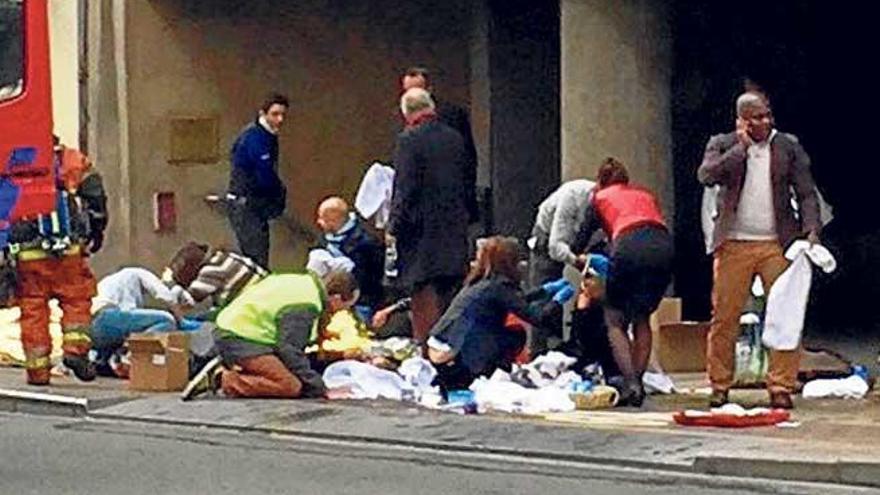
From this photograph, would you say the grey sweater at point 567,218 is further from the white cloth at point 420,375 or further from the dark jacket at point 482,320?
the white cloth at point 420,375

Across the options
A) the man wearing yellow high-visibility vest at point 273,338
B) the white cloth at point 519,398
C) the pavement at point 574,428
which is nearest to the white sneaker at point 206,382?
the pavement at point 574,428

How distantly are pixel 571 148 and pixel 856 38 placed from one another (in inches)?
230

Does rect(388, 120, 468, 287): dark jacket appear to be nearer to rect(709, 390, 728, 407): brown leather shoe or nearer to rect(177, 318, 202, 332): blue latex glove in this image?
rect(177, 318, 202, 332): blue latex glove

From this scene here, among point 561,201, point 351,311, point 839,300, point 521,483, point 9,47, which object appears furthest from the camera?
point 839,300

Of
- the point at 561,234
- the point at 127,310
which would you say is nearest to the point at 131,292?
the point at 127,310

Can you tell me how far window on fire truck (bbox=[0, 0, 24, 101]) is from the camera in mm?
15727

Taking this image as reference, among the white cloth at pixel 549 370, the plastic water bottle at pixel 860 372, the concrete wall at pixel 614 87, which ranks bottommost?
the plastic water bottle at pixel 860 372

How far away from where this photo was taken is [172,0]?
23797mm

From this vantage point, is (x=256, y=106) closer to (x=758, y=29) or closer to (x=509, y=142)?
(x=509, y=142)

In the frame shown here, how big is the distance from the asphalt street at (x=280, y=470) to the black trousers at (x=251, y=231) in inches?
211

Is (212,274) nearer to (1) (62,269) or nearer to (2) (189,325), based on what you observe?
(2) (189,325)

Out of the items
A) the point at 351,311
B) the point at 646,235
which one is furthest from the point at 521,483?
the point at 351,311

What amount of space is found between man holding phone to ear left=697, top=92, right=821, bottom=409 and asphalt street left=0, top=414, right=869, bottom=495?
7.04ft

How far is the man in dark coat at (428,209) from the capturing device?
17.4 metres
